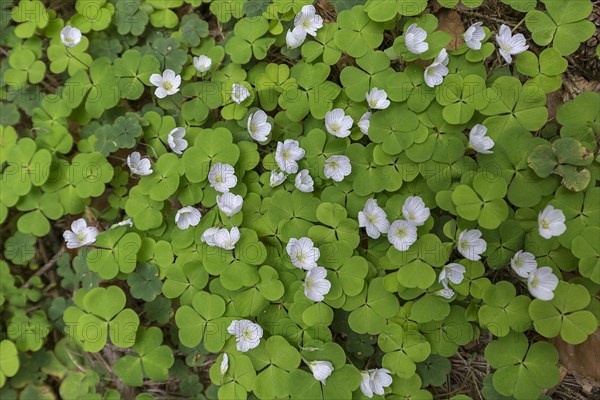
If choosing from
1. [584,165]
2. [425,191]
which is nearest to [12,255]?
[425,191]

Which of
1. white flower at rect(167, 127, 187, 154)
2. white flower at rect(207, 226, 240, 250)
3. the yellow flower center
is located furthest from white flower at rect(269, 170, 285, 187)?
the yellow flower center

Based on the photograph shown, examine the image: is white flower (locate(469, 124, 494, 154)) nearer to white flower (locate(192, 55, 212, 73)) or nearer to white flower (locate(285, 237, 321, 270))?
white flower (locate(285, 237, 321, 270))

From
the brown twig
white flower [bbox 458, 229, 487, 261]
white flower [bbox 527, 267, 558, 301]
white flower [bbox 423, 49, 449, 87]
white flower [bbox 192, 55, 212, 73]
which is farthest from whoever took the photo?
the brown twig

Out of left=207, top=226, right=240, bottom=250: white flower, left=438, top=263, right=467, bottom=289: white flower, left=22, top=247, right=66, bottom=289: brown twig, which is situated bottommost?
left=22, top=247, right=66, bottom=289: brown twig

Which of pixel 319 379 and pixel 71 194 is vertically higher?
pixel 71 194

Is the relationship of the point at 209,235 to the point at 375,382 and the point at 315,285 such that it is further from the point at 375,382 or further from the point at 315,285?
the point at 375,382

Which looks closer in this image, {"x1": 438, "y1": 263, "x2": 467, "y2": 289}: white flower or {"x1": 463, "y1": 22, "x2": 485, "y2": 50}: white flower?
{"x1": 438, "y1": 263, "x2": 467, "y2": 289}: white flower

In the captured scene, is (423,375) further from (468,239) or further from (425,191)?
(425,191)
